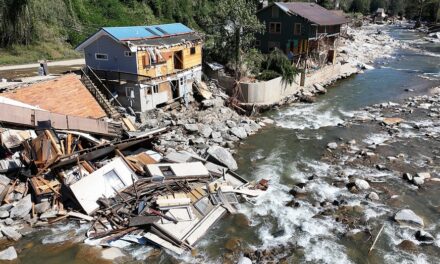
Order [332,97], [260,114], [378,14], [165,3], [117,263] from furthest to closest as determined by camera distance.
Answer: [378,14] < [165,3] < [332,97] < [260,114] < [117,263]

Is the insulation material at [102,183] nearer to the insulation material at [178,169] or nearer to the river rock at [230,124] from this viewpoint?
the insulation material at [178,169]

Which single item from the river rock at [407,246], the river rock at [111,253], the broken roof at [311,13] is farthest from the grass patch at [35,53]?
the river rock at [407,246]

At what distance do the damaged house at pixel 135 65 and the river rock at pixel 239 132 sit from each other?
5621 millimetres

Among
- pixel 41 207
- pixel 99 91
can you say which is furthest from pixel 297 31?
pixel 41 207

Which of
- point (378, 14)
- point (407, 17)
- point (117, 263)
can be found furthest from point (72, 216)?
point (407, 17)

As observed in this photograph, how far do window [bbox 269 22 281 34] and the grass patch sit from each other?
21.9 meters

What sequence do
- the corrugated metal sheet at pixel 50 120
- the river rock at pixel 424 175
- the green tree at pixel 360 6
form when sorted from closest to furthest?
the corrugated metal sheet at pixel 50 120, the river rock at pixel 424 175, the green tree at pixel 360 6

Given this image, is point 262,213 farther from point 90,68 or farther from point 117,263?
point 90,68

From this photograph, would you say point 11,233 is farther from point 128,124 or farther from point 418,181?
point 418,181

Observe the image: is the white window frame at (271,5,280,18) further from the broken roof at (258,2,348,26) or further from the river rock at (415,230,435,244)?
the river rock at (415,230,435,244)

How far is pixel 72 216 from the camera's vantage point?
1723cm

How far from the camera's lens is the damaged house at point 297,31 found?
4141 cm

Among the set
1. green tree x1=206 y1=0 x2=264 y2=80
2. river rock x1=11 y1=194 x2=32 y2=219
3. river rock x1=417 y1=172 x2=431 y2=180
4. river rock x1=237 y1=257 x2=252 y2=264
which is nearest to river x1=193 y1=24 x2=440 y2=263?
river rock x1=237 y1=257 x2=252 y2=264

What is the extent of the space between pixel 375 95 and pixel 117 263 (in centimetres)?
A: 3328
